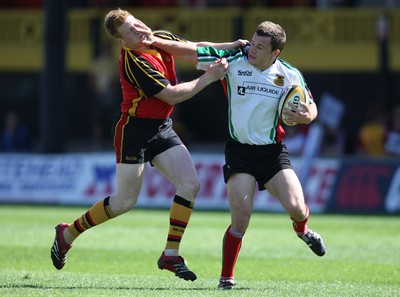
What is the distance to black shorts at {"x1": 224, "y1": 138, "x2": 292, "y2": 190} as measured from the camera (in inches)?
398

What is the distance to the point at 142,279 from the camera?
1077 cm

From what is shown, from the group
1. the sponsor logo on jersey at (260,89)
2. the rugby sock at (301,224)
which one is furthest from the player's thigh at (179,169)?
the rugby sock at (301,224)

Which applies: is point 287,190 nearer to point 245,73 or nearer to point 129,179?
point 245,73

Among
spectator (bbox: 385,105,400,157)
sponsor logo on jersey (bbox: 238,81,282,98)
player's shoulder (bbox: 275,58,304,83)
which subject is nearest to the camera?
sponsor logo on jersey (bbox: 238,81,282,98)

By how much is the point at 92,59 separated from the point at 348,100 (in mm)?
6416

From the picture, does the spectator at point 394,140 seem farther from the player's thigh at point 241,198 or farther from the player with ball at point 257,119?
the player's thigh at point 241,198

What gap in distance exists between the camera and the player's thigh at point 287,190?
10.0 m

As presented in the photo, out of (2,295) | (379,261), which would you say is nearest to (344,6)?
(379,261)

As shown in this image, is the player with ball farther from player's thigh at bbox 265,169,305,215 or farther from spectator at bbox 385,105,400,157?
spectator at bbox 385,105,400,157

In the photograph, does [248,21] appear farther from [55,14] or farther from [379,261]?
[379,261]

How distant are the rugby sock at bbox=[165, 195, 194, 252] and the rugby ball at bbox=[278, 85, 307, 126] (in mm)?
1175

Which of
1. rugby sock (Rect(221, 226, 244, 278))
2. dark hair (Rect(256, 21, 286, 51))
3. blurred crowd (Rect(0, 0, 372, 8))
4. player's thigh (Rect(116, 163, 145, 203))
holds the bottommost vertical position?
rugby sock (Rect(221, 226, 244, 278))

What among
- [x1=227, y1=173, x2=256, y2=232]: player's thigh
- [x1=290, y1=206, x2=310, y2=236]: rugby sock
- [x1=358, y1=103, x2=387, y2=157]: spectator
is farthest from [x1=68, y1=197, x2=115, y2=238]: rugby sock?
[x1=358, y1=103, x2=387, y2=157]: spectator

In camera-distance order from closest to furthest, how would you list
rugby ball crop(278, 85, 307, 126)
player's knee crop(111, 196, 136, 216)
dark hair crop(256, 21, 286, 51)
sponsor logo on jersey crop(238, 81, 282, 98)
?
dark hair crop(256, 21, 286, 51)
rugby ball crop(278, 85, 307, 126)
sponsor logo on jersey crop(238, 81, 282, 98)
player's knee crop(111, 196, 136, 216)
